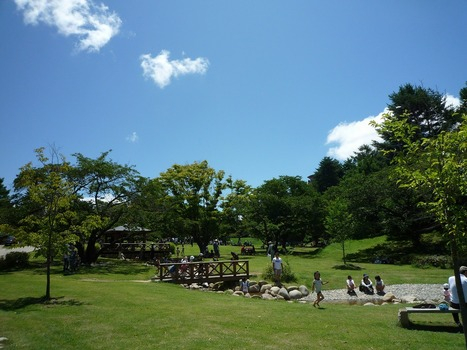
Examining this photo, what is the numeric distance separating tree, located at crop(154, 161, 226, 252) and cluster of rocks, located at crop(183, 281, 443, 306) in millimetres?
16465

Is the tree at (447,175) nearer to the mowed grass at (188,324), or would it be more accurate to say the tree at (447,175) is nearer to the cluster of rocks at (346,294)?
the mowed grass at (188,324)

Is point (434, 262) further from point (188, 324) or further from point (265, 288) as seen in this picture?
point (188, 324)

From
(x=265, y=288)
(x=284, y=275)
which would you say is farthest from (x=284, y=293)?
(x=284, y=275)

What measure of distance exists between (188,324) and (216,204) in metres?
29.9

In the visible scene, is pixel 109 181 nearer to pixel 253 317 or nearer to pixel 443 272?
pixel 253 317

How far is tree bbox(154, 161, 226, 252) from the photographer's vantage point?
36875 mm

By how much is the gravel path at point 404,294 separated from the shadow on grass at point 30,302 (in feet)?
36.7

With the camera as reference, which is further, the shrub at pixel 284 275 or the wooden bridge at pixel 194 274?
the shrub at pixel 284 275

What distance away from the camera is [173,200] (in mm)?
37625

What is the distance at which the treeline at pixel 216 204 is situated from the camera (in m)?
16.3

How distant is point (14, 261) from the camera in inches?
1016

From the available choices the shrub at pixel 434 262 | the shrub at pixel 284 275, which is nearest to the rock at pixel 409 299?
the shrub at pixel 284 275

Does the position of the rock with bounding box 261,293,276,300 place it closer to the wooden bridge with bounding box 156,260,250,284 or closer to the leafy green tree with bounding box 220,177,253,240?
the wooden bridge with bounding box 156,260,250,284

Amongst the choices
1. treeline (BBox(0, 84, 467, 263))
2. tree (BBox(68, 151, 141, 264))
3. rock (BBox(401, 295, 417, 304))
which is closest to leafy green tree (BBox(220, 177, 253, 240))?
treeline (BBox(0, 84, 467, 263))
